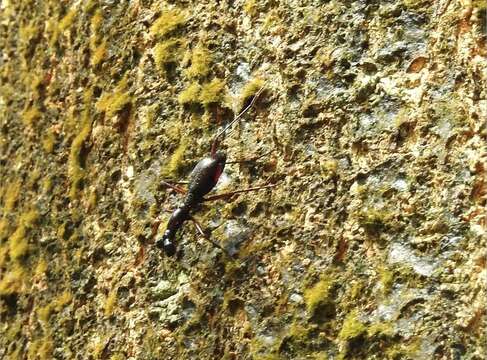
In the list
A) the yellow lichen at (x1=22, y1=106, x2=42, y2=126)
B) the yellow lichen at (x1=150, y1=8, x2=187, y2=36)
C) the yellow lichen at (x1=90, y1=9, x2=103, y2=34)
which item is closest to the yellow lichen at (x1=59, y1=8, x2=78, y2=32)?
the yellow lichen at (x1=90, y1=9, x2=103, y2=34)

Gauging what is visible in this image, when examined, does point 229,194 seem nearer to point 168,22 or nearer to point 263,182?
point 263,182

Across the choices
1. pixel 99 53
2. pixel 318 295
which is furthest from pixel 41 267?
pixel 318 295

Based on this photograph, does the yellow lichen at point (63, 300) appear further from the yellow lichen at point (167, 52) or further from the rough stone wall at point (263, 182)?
the yellow lichen at point (167, 52)

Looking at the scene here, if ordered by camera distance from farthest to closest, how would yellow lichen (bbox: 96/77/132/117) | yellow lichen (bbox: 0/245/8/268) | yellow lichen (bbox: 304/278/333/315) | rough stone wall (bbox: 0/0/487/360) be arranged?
1. yellow lichen (bbox: 0/245/8/268)
2. yellow lichen (bbox: 96/77/132/117)
3. yellow lichen (bbox: 304/278/333/315)
4. rough stone wall (bbox: 0/0/487/360)

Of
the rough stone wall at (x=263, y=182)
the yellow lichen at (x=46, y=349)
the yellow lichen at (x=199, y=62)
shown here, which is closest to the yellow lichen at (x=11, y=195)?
the rough stone wall at (x=263, y=182)

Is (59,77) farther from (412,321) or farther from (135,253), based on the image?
(412,321)

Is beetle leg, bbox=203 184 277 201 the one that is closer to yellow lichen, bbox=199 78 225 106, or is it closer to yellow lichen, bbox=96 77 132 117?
yellow lichen, bbox=199 78 225 106

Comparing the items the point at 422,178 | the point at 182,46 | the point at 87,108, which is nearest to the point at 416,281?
the point at 422,178
